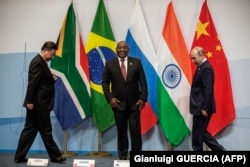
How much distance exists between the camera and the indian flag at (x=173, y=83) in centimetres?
417

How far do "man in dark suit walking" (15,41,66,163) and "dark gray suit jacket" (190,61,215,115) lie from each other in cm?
146

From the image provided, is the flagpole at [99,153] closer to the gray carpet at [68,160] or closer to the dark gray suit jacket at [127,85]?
the gray carpet at [68,160]

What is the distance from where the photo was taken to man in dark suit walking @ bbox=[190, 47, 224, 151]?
3549mm

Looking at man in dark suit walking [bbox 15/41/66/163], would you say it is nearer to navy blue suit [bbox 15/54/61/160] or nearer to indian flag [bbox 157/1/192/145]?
navy blue suit [bbox 15/54/61/160]

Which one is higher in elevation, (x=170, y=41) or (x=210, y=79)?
(x=170, y=41)

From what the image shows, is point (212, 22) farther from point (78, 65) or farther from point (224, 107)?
point (78, 65)

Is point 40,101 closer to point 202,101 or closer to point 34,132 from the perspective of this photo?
point 34,132

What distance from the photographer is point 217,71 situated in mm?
4199

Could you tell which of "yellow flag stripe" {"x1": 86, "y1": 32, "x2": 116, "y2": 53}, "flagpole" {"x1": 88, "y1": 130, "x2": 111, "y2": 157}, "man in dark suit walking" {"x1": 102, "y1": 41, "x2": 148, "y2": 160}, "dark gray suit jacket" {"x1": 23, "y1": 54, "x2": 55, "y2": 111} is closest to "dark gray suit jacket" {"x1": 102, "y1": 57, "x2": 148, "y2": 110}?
"man in dark suit walking" {"x1": 102, "y1": 41, "x2": 148, "y2": 160}

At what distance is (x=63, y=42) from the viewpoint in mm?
4281

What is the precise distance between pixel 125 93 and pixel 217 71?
4.40 feet

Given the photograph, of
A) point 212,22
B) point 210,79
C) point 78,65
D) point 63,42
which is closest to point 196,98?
point 210,79

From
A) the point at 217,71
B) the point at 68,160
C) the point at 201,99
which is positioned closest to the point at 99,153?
the point at 68,160

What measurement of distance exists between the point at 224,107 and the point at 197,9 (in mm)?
1251
